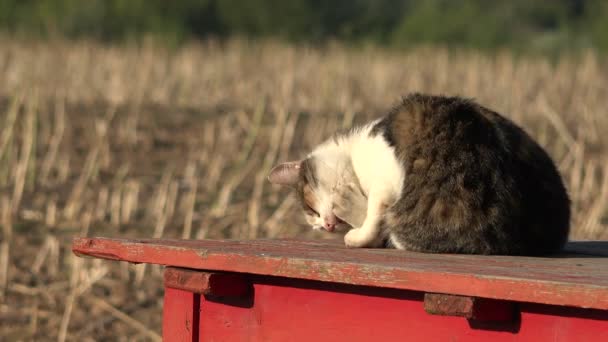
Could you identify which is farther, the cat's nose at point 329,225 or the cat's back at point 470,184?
the cat's nose at point 329,225

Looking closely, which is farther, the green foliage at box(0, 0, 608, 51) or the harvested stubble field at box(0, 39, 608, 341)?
the green foliage at box(0, 0, 608, 51)

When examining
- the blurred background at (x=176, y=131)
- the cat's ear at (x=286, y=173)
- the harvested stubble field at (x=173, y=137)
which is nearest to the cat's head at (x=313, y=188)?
the cat's ear at (x=286, y=173)

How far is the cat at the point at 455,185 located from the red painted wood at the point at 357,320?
1.50 feet

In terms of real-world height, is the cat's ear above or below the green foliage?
below

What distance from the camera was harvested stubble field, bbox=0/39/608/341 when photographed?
23.9 feet

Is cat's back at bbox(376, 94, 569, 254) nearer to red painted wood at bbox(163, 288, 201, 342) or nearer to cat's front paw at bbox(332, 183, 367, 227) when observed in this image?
cat's front paw at bbox(332, 183, 367, 227)

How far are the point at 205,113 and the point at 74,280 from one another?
255 inches

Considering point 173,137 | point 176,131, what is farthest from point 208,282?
point 176,131

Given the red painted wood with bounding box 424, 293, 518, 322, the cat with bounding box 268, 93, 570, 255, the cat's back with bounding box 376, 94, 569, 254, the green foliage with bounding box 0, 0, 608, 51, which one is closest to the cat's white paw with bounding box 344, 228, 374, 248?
the cat with bounding box 268, 93, 570, 255

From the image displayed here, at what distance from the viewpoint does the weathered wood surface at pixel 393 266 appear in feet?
9.39

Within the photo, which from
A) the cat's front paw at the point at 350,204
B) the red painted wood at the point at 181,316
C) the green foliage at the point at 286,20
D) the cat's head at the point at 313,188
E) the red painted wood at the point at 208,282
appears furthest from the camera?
the green foliage at the point at 286,20

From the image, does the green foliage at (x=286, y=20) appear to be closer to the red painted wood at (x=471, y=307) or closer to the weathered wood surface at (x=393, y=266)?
the weathered wood surface at (x=393, y=266)

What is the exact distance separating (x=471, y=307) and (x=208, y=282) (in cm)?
92

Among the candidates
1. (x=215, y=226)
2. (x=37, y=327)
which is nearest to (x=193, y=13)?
(x=215, y=226)
